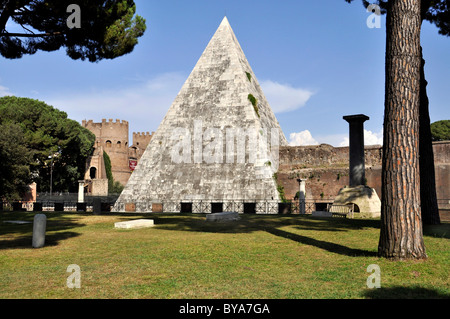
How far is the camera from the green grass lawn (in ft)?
14.1

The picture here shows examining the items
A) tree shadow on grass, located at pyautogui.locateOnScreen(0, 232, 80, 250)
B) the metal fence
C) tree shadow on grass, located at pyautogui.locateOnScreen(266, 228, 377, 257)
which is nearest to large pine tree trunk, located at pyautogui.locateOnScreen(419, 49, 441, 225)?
tree shadow on grass, located at pyautogui.locateOnScreen(266, 228, 377, 257)

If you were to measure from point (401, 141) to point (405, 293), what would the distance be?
2672mm

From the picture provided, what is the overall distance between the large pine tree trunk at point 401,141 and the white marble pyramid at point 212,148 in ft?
47.7

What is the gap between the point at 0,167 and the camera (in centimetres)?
2280

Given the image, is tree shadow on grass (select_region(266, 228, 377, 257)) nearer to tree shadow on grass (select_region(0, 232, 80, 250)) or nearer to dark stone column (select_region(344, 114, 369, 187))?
tree shadow on grass (select_region(0, 232, 80, 250))

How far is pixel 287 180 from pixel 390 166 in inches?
688

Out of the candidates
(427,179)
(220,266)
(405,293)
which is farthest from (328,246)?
(427,179)

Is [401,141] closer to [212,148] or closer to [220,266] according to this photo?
[220,266]

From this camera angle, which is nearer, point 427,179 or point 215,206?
point 427,179

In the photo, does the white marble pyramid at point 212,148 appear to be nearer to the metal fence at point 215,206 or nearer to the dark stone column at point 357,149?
the metal fence at point 215,206

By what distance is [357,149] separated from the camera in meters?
15.6
